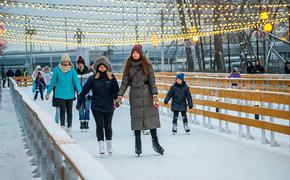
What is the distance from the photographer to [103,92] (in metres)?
9.48

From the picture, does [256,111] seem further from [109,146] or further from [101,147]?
[101,147]

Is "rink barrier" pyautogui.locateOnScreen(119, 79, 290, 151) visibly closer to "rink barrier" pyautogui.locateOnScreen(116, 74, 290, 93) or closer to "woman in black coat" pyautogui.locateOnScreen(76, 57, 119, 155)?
"woman in black coat" pyautogui.locateOnScreen(76, 57, 119, 155)

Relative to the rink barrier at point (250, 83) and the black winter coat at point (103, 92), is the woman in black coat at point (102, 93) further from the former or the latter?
the rink barrier at point (250, 83)

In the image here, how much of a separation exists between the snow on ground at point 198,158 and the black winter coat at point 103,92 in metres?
0.83

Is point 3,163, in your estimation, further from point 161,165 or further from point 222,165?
point 222,165

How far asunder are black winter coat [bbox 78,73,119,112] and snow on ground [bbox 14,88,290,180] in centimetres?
83

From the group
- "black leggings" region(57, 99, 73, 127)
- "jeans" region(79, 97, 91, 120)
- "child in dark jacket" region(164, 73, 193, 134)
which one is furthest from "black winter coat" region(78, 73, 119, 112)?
"jeans" region(79, 97, 91, 120)

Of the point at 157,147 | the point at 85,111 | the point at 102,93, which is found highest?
the point at 102,93

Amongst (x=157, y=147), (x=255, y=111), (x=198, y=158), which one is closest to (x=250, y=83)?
(x=255, y=111)

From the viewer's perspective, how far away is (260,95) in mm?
11711

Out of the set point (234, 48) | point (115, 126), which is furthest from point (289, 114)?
point (234, 48)

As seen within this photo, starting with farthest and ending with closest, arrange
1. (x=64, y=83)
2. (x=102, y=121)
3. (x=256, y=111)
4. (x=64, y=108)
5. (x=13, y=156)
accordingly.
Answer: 1. (x=64, y=108)
2. (x=64, y=83)
3. (x=256, y=111)
4. (x=13, y=156)
5. (x=102, y=121)

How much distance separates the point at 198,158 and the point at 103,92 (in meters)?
1.78

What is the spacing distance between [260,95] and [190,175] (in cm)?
418
